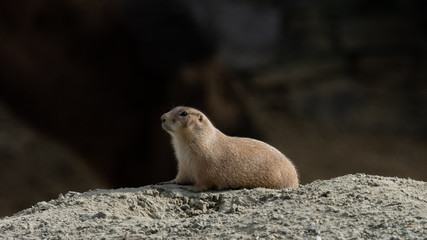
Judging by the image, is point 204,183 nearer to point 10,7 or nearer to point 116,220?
point 116,220

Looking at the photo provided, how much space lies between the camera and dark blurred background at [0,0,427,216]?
409 inches

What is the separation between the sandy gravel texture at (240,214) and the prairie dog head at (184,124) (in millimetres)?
434

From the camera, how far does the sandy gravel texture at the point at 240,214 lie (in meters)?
4.43

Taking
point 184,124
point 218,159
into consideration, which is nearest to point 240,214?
point 218,159

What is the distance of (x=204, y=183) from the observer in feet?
18.4

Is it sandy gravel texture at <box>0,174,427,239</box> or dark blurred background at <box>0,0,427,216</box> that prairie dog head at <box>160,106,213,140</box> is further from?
dark blurred background at <box>0,0,427,216</box>

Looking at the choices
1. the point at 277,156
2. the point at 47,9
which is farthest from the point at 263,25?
the point at 277,156

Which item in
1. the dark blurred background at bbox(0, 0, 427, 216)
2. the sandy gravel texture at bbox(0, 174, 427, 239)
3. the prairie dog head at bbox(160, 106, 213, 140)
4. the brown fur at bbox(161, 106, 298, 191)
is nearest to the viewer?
the sandy gravel texture at bbox(0, 174, 427, 239)

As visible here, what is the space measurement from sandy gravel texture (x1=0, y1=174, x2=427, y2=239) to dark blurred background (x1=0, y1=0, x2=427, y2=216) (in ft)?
16.4

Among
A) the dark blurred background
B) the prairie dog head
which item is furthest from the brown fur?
the dark blurred background

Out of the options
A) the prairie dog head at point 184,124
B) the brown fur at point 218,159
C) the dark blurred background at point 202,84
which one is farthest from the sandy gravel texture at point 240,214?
the dark blurred background at point 202,84

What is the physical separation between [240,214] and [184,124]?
1117 mm

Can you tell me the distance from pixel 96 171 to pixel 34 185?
143 inches

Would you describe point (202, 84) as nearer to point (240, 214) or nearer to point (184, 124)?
point (184, 124)
